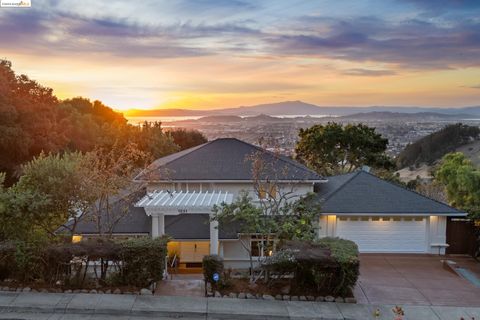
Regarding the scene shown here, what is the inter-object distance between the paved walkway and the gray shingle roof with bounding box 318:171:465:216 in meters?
6.62

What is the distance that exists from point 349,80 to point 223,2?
17.5 metres

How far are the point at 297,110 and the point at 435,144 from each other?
37.1m

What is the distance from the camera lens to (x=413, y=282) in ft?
46.3

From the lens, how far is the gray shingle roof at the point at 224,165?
19.9 metres

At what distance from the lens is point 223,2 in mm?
19938

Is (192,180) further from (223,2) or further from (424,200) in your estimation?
(424,200)

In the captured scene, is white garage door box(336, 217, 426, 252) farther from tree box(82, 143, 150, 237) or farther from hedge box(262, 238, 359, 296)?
tree box(82, 143, 150, 237)

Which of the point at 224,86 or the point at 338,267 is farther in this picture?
the point at 224,86

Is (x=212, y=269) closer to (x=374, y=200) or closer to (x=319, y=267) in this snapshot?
(x=319, y=267)

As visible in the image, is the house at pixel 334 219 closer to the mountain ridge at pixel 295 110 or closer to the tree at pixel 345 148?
the tree at pixel 345 148

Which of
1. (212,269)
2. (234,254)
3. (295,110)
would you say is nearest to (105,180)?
(212,269)

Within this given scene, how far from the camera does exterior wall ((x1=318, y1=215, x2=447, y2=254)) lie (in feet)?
59.6

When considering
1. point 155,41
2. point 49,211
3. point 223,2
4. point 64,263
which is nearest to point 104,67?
point 155,41

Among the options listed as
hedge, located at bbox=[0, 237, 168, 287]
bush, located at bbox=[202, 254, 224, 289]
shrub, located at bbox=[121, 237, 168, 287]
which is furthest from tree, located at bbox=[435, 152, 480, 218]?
hedge, located at bbox=[0, 237, 168, 287]
